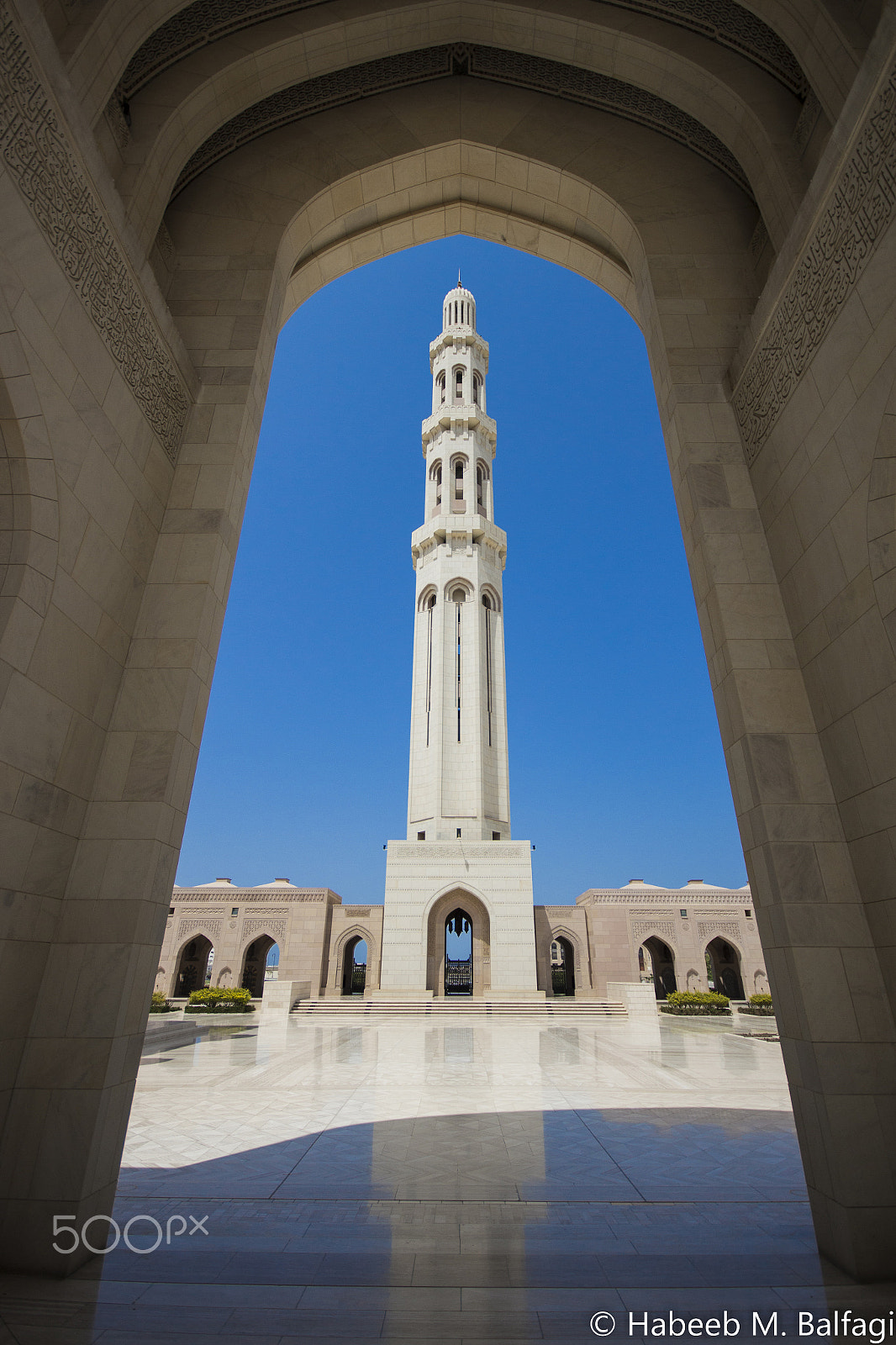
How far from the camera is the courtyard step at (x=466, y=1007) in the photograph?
1944cm

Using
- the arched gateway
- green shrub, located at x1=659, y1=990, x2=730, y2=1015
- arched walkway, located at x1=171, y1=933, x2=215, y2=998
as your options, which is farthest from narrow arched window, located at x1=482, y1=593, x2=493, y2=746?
the arched gateway

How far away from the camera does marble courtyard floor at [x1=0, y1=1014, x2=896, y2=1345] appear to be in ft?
8.52

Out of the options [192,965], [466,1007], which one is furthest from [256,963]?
[466,1007]

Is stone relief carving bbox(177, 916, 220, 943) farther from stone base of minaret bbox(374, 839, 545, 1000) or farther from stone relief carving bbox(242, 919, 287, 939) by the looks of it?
stone base of minaret bbox(374, 839, 545, 1000)

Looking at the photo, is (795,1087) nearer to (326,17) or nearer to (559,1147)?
(559,1147)

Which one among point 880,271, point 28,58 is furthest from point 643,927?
point 28,58

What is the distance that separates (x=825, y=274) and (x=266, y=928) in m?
26.0

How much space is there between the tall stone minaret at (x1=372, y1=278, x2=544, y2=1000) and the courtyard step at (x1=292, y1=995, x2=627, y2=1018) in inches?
23.1

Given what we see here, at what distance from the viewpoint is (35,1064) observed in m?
3.20

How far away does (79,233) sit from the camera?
12.1 feet

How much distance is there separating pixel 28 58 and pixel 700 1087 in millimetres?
9859

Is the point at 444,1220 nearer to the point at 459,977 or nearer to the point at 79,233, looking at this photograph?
the point at 79,233

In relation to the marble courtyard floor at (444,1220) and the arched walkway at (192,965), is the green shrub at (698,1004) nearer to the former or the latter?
the marble courtyard floor at (444,1220)

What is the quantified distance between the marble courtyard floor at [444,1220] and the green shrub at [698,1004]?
12954 millimetres
